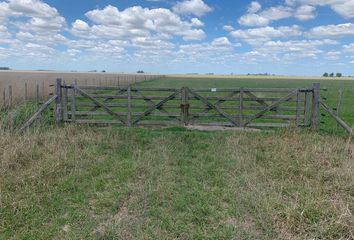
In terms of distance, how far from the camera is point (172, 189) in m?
5.53

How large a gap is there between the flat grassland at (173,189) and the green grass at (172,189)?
0.02 metres

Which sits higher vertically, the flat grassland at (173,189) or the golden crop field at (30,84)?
the golden crop field at (30,84)

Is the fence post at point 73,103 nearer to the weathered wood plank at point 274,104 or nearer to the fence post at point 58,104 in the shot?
the fence post at point 58,104

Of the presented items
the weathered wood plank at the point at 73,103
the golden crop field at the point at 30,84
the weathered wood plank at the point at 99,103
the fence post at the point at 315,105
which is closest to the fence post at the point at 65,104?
the weathered wood plank at the point at 73,103

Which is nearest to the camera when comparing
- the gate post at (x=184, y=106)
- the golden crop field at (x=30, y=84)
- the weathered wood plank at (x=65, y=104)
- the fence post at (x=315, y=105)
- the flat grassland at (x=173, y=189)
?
the flat grassland at (x=173, y=189)

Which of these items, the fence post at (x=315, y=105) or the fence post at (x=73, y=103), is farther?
the fence post at (x=73, y=103)

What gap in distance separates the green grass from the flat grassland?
0.02m

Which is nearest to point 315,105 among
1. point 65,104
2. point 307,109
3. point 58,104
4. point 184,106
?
point 307,109

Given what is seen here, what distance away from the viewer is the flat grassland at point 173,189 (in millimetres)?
4180

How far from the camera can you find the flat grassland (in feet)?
13.7

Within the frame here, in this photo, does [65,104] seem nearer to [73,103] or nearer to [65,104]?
[65,104]

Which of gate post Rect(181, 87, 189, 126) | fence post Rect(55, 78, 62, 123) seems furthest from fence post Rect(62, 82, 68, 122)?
gate post Rect(181, 87, 189, 126)

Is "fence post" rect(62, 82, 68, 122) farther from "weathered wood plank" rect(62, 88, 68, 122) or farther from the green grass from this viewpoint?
the green grass

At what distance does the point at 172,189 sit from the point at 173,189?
3cm
